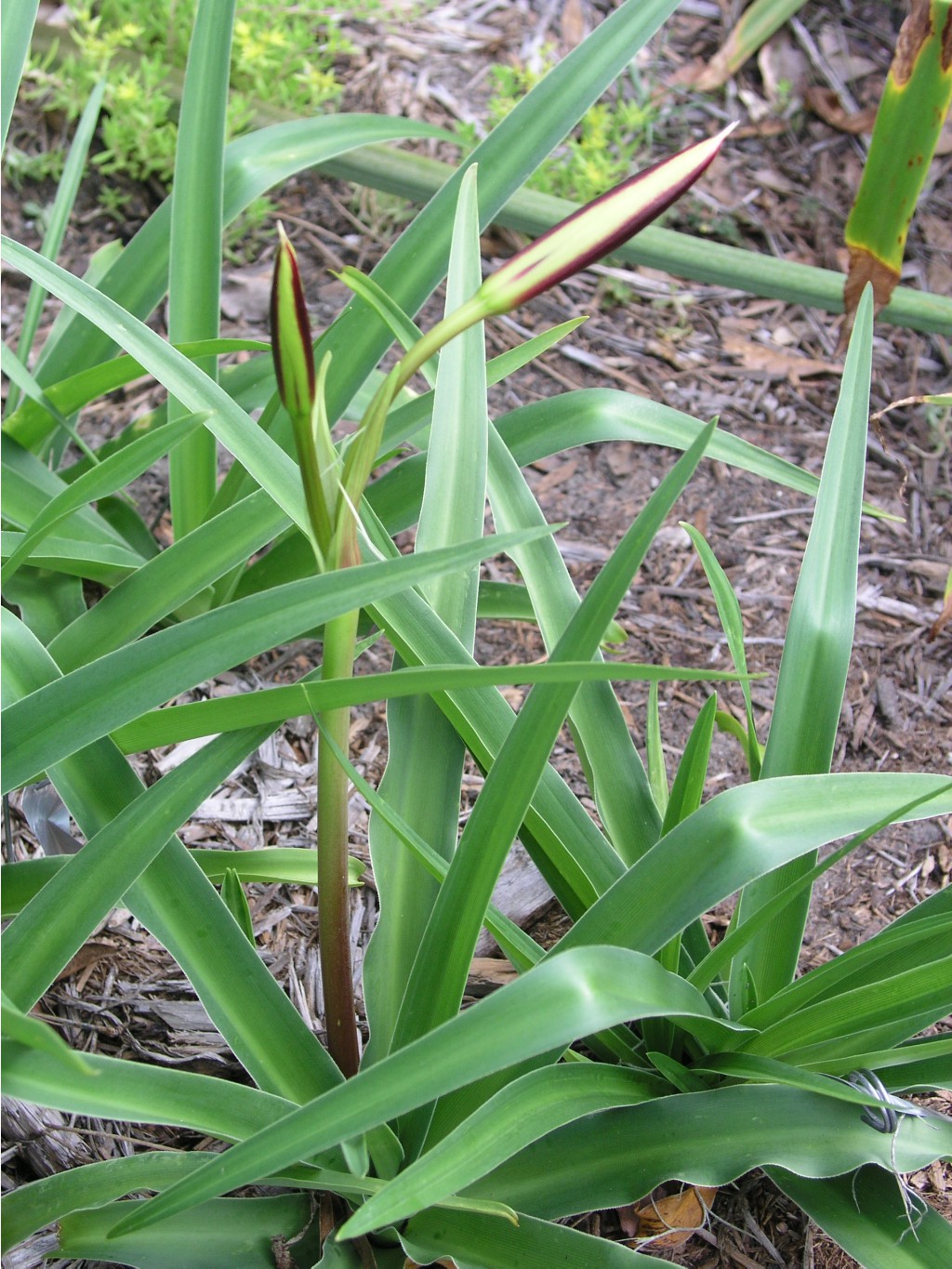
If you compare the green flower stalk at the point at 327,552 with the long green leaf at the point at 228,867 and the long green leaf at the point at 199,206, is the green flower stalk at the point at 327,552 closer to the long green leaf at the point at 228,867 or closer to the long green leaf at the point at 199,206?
the long green leaf at the point at 228,867

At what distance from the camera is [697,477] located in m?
1.81

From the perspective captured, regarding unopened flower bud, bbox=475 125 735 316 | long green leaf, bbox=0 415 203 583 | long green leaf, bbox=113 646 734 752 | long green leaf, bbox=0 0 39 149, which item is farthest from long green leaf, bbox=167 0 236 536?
unopened flower bud, bbox=475 125 735 316

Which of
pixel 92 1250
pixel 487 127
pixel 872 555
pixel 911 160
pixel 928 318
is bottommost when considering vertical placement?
pixel 92 1250

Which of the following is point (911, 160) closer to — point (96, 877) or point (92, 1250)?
point (96, 877)

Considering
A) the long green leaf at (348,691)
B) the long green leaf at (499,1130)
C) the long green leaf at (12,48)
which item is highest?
the long green leaf at (12,48)

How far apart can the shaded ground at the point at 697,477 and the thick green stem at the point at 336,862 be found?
9.3 inches

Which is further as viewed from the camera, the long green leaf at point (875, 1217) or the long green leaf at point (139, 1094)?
the long green leaf at point (875, 1217)

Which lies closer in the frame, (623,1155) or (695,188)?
(623,1155)

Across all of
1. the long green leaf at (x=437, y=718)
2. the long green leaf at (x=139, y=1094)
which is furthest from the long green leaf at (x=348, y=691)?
the long green leaf at (x=139, y=1094)

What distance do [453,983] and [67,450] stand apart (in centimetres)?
115

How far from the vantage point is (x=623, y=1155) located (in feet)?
2.78

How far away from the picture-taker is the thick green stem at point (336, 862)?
770 mm

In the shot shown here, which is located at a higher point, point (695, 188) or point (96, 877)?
point (695, 188)

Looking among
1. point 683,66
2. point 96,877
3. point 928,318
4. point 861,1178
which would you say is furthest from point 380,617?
point 683,66
